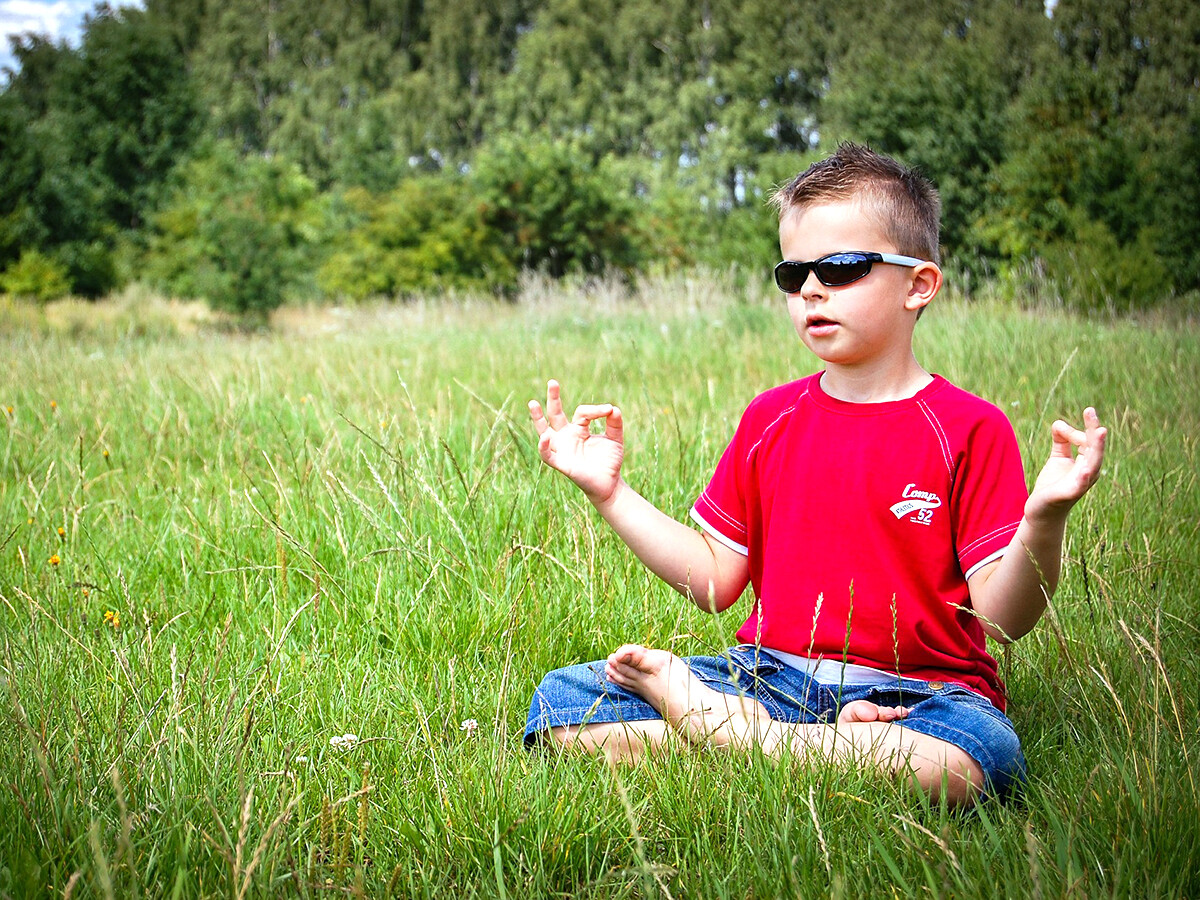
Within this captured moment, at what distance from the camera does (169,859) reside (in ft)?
4.02

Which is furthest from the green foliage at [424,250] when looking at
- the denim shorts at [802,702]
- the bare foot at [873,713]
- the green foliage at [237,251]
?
the bare foot at [873,713]

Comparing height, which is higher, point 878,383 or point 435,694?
point 878,383

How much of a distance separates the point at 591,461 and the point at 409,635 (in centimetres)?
69

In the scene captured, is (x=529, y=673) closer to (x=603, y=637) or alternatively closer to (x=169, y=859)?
(x=603, y=637)

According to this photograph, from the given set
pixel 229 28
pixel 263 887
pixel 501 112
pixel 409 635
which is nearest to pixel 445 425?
pixel 409 635

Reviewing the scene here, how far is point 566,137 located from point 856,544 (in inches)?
1123

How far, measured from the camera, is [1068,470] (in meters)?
1.31

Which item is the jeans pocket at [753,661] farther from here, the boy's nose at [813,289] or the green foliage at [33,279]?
the green foliage at [33,279]

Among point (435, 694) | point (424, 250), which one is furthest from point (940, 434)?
point (424, 250)

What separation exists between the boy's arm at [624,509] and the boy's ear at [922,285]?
570 millimetres

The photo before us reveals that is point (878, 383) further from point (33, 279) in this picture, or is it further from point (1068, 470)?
point (33, 279)

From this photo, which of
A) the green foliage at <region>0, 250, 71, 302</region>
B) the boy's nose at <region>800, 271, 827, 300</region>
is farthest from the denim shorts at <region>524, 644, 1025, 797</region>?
the green foliage at <region>0, 250, 71, 302</region>

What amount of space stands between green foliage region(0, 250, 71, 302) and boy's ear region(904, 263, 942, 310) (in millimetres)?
22199

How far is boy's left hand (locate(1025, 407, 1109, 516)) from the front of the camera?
4.11ft
